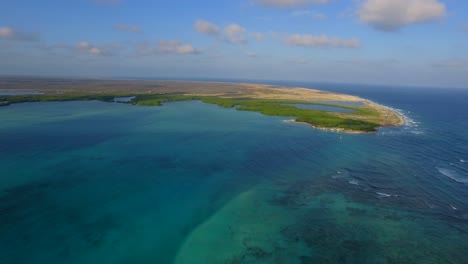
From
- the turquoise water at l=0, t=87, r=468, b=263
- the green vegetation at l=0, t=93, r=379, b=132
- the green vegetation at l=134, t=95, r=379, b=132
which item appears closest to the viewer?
the turquoise water at l=0, t=87, r=468, b=263

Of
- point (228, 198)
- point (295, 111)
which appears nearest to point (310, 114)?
point (295, 111)

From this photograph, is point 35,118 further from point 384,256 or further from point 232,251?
point 384,256

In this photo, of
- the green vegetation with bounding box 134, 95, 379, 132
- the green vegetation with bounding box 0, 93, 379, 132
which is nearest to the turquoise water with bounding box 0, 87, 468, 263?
the green vegetation with bounding box 134, 95, 379, 132

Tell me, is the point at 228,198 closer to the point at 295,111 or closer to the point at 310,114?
the point at 310,114

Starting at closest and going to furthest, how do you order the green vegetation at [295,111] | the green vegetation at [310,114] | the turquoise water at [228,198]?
the turquoise water at [228,198] → the green vegetation at [310,114] → the green vegetation at [295,111]

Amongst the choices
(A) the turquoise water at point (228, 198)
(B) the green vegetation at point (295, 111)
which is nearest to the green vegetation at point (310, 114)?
(B) the green vegetation at point (295, 111)

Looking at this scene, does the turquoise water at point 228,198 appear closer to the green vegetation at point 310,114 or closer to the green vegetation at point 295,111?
the green vegetation at point 310,114

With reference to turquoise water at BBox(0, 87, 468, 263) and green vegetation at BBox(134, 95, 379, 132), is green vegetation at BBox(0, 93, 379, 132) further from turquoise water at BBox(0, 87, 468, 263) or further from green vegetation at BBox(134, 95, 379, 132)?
turquoise water at BBox(0, 87, 468, 263)

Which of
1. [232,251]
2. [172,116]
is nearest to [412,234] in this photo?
[232,251]
